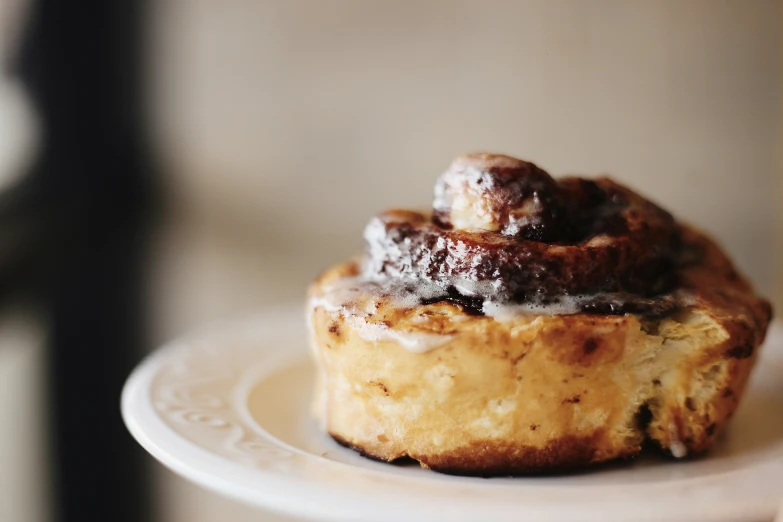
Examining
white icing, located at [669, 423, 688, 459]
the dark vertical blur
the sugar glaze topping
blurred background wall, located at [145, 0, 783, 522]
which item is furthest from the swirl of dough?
the dark vertical blur

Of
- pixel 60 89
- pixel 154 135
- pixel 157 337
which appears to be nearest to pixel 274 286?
pixel 157 337

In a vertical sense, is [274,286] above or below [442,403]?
below

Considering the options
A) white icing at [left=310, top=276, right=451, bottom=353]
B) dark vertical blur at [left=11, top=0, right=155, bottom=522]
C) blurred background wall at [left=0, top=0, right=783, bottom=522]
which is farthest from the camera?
blurred background wall at [left=0, top=0, right=783, bottom=522]

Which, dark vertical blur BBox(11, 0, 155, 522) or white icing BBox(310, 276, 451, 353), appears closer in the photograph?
white icing BBox(310, 276, 451, 353)

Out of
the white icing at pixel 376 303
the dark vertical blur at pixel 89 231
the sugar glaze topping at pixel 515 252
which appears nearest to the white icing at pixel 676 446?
the sugar glaze topping at pixel 515 252

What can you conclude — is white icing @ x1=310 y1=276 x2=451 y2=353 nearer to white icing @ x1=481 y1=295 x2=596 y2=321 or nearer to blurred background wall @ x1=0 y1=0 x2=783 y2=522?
white icing @ x1=481 y1=295 x2=596 y2=321

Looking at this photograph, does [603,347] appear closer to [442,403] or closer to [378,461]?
[442,403]
